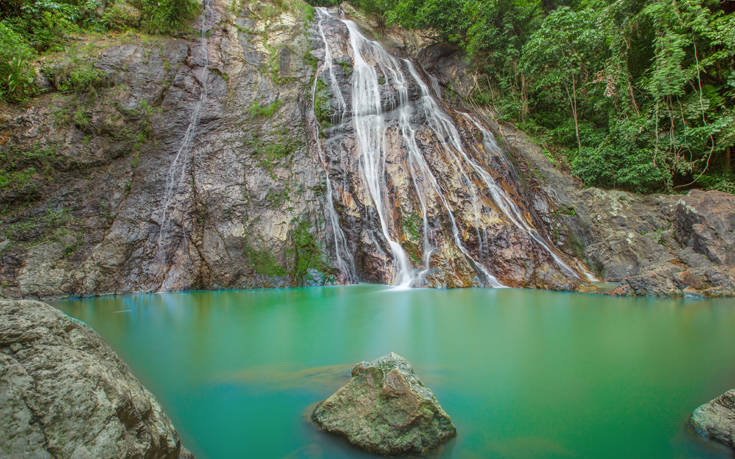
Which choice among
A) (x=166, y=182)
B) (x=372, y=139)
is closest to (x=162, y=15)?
(x=166, y=182)

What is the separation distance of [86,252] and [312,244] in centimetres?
579

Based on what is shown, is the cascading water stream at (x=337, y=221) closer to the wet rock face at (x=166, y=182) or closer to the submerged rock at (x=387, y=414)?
the wet rock face at (x=166, y=182)

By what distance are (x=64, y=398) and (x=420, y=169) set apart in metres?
11.1

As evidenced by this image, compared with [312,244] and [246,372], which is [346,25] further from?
[246,372]

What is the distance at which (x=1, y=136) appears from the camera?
9055mm

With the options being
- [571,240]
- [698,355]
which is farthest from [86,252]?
[571,240]

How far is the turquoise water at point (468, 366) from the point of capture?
7.41 ft

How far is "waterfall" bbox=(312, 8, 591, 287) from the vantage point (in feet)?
33.2

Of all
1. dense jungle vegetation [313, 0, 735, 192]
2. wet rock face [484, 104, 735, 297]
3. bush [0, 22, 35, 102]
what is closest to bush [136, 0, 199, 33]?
bush [0, 22, 35, 102]

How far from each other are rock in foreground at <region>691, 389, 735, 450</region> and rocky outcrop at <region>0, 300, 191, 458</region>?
3.17 meters

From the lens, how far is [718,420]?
2223mm

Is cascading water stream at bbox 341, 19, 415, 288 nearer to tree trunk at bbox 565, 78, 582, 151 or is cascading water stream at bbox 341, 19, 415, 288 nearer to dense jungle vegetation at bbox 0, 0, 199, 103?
dense jungle vegetation at bbox 0, 0, 199, 103

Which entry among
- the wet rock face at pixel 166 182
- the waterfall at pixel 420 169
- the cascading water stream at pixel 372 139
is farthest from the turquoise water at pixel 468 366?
the cascading water stream at pixel 372 139

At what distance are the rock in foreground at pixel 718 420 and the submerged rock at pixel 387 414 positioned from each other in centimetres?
160
